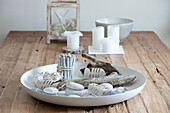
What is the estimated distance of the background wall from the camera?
3.09 metres

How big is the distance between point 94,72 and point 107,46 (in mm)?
714

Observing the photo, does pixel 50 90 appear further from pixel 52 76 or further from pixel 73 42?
pixel 73 42

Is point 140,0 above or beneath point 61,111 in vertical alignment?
above

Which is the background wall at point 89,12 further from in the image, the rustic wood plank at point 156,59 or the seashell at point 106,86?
the seashell at point 106,86

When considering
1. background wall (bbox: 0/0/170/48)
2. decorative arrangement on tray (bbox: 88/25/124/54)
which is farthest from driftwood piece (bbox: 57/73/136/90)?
background wall (bbox: 0/0/170/48)

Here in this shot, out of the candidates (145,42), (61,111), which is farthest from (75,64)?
(145,42)

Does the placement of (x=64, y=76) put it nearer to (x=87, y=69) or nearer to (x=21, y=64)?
(x=87, y=69)

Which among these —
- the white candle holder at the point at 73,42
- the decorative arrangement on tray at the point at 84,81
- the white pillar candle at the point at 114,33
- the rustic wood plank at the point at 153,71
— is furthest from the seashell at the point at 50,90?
the white pillar candle at the point at 114,33

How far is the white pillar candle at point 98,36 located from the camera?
2.39 m

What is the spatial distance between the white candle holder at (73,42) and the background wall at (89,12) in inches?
29.4

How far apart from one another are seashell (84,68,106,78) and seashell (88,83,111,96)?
22cm

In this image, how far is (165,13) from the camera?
125 inches

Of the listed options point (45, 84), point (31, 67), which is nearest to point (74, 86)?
point (45, 84)

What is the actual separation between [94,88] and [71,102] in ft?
0.39
